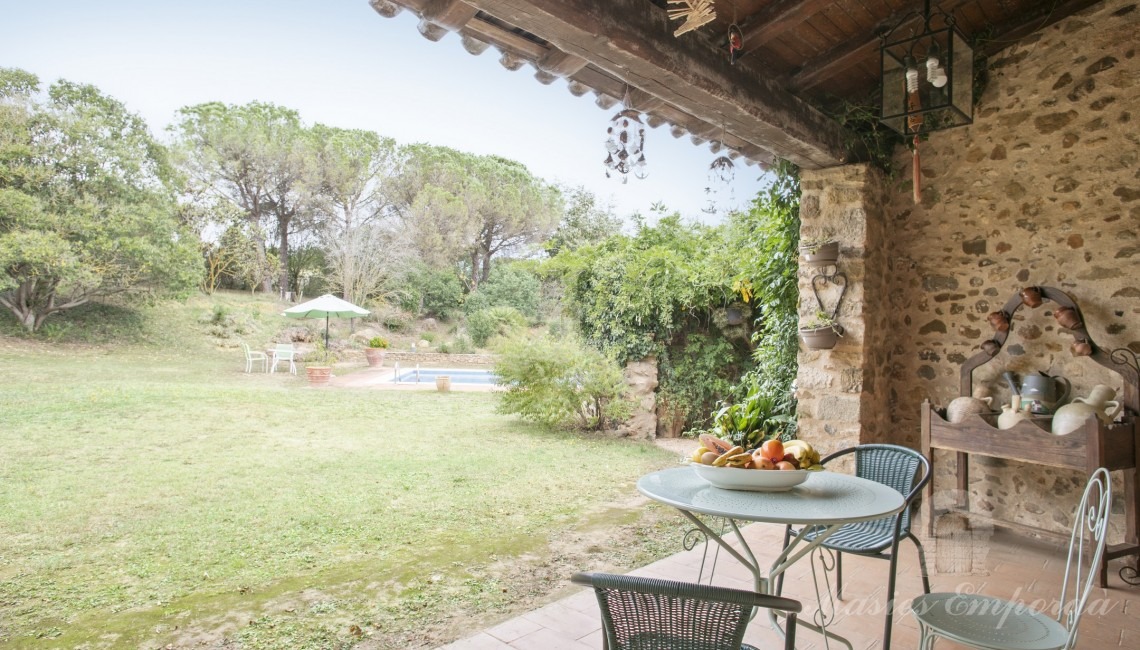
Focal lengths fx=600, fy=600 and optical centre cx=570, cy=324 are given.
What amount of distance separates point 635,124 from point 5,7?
1641 cm

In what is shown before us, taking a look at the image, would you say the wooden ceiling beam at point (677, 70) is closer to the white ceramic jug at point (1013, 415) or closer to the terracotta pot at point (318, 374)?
the white ceramic jug at point (1013, 415)

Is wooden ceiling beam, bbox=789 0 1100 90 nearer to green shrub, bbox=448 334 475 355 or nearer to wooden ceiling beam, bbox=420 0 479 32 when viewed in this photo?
wooden ceiling beam, bbox=420 0 479 32

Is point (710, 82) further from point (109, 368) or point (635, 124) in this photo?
point (109, 368)

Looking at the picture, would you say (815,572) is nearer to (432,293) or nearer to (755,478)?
(755,478)

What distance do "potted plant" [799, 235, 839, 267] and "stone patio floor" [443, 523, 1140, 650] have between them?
162 cm

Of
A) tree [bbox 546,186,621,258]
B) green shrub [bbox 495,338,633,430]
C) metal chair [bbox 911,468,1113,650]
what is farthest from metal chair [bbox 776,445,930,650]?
tree [bbox 546,186,621,258]

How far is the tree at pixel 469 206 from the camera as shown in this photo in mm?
19891

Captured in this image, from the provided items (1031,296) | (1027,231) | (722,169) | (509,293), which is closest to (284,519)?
(722,169)

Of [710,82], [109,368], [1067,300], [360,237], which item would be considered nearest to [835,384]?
[1067,300]

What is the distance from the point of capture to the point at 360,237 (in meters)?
18.6

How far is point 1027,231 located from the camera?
3.50m

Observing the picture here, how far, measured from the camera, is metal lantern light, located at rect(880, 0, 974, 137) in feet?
8.91

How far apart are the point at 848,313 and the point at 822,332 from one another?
19 cm

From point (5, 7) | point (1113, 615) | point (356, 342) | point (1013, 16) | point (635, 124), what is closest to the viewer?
point (1113, 615)
